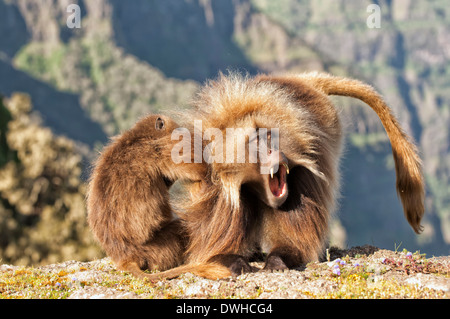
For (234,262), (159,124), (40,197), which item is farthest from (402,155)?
(40,197)

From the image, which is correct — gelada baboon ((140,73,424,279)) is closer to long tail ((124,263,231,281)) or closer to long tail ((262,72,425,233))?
long tail ((124,263,231,281))

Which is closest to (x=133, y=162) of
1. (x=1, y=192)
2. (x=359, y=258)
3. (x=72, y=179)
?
(x=359, y=258)

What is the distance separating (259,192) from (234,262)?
2.47 feet

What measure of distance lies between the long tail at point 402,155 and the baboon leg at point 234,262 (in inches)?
111

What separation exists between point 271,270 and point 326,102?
8.23 ft

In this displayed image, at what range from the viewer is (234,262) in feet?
17.3

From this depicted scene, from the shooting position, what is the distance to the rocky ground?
4406 millimetres

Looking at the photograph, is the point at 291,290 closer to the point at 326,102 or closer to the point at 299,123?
the point at 299,123

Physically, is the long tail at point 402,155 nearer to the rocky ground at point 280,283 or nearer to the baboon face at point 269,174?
the rocky ground at point 280,283

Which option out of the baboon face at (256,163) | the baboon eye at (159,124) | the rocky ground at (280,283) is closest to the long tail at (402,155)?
the rocky ground at (280,283)

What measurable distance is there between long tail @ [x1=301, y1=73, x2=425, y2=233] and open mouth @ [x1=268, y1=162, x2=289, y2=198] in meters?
2.30

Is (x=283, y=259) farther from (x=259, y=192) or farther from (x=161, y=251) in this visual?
(x=161, y=251)

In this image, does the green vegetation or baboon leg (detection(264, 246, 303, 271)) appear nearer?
baboon leg (detection(264, 246, 303, 271))

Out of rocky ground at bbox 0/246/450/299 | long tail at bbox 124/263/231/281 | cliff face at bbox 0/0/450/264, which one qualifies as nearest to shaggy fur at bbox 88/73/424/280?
long tail at bbox 124/263/231/281
